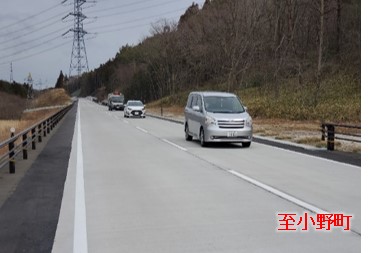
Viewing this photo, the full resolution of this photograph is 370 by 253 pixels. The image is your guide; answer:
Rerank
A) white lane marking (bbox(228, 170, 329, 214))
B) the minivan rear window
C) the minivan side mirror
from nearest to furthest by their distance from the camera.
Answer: white lane marking (bbox(228, 170, 329, 214))
the minivan rear window
the minivan side mirror

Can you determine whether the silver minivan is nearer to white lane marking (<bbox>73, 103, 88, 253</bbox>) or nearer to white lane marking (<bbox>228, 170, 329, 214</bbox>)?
white lane marking (<bbox>228, 170, 329, 214</bbox>)

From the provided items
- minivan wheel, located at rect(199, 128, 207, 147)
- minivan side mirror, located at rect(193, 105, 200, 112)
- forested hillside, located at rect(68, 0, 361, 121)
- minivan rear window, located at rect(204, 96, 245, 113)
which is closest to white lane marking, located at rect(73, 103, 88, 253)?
minivan wheel, located at rect(199, 128, 207, 147)

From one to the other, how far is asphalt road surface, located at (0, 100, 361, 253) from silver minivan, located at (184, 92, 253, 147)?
2.93 meters

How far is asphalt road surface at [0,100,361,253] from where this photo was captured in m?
5.69

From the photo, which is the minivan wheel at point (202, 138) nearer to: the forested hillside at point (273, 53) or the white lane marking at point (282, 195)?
the white lane marking at point (282, 195)

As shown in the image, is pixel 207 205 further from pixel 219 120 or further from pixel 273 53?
pixel 273 53

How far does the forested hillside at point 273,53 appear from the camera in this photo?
124ft

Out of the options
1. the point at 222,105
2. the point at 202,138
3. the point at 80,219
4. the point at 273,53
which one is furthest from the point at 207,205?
the point at 273,53

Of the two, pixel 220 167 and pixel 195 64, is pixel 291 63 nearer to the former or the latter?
pixel 195 64

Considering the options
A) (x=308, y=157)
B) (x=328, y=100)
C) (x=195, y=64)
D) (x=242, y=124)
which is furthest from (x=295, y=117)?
(x=195, y=64)

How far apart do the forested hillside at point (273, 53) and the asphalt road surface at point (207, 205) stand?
20531mm

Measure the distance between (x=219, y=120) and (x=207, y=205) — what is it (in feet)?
30.4

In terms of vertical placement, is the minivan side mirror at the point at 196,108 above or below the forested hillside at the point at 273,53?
below

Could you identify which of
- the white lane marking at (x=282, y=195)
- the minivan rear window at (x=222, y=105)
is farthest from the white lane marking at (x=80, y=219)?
the minivan rear window at (x=222, y=105)
